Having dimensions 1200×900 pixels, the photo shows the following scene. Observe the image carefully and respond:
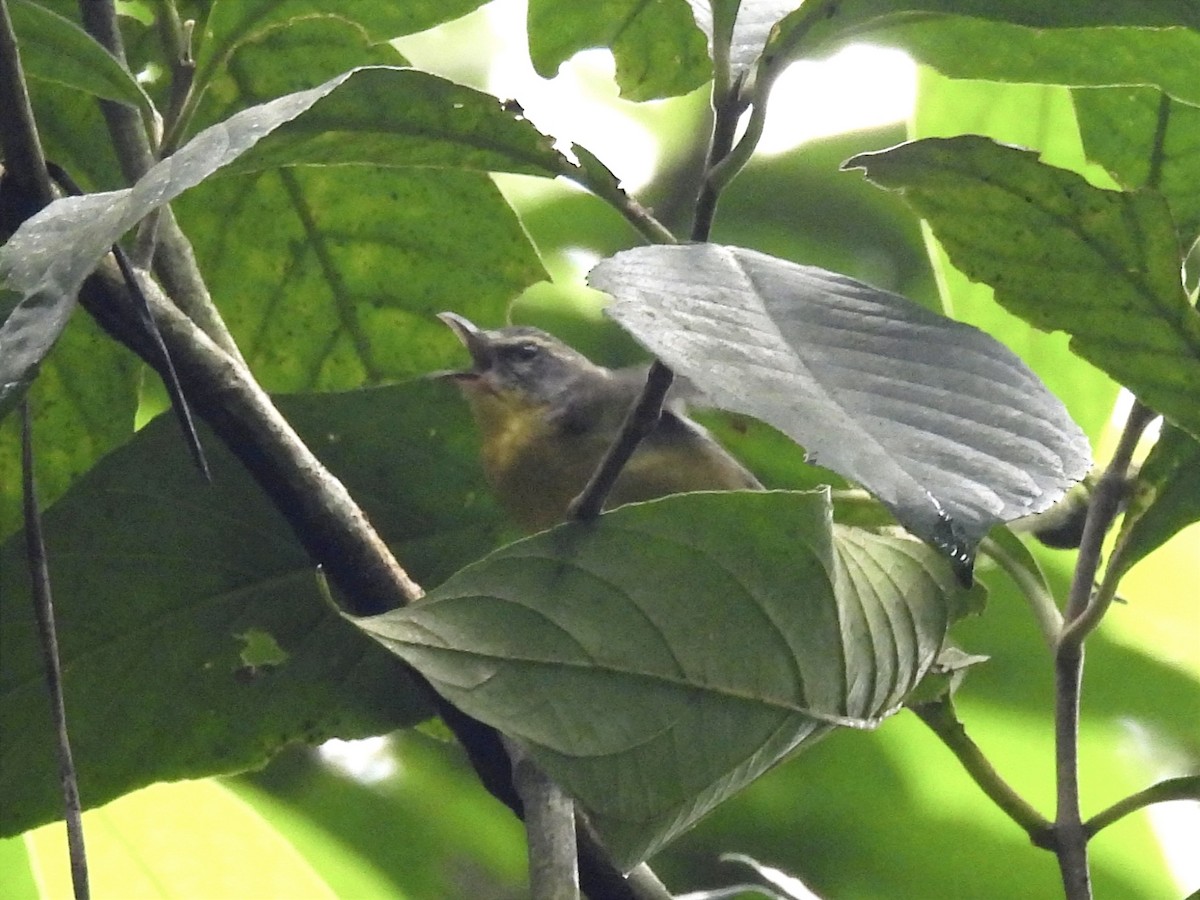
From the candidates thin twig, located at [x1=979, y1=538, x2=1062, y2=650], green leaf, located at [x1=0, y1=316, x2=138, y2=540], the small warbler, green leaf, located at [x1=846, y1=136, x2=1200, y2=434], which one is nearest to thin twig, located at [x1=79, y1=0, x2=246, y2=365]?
green leaf, located at [x1=0, y1=316, x2=138, y2=540]

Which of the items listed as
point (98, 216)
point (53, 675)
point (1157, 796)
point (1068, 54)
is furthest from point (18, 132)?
point (1157, 796)

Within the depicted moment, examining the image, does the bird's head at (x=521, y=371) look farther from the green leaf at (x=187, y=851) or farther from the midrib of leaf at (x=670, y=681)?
the midrib of leaf at (x=670, y=681)

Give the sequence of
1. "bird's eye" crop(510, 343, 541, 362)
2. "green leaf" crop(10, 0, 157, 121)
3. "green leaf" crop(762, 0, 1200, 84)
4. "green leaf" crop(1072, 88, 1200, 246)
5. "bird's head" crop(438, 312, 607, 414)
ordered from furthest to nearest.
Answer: "bird's eye" crop(510, 343, 541, 362) < "bird's head" crop(438, 312, 607, 414) < "green leaf" crop(1072, 88, 1200, 246) < "green leaf" crop(10, 0, 157, 121) < "green leaf" crop(762, 0, 1200, 84)

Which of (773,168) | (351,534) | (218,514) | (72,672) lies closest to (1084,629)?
(351,534)

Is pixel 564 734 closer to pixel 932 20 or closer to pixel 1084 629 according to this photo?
pixel 1084 629

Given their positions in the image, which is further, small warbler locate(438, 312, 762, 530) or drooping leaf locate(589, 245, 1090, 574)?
small warbler locate(438, 312, 762, 530)

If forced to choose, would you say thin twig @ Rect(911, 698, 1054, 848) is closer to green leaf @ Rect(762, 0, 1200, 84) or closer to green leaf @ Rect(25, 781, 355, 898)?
green leaf @ Rect(762, 0, 1200, 84)

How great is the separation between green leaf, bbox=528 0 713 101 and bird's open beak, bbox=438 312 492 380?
12.9 inches

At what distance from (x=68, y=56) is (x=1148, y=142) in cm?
89

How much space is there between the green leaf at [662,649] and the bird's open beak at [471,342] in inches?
24.8

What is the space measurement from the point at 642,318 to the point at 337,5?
2.25 ft

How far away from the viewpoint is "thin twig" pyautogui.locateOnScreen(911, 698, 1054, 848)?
1064mm

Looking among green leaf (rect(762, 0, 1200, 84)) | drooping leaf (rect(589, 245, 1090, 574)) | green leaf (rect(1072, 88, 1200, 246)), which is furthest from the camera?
green leaf (rect(1072, 88, 1200, 246))

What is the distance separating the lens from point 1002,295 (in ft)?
3.38
